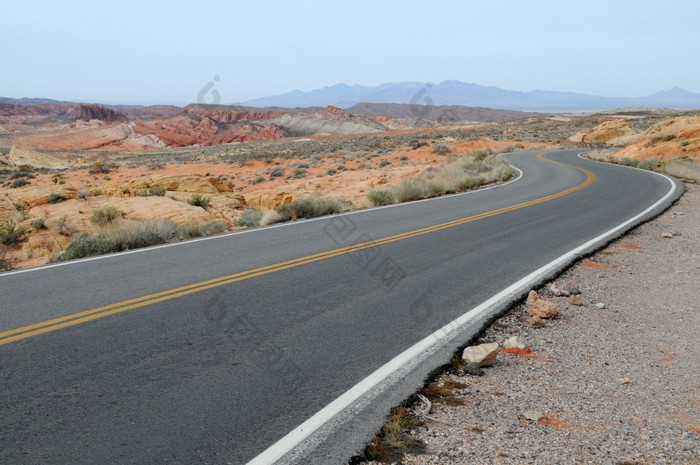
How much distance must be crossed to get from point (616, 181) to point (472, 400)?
21517 mm

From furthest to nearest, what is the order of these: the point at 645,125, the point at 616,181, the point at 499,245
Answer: the point at 645,125
the point at 616,181
the point at 499,245

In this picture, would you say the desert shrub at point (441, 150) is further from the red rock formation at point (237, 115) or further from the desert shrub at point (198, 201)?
the red rock formation at point (237, 115)

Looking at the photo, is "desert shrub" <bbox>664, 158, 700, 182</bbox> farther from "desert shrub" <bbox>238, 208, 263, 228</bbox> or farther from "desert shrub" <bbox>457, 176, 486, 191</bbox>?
"desert shrub" <bbox>238, 208, 263, 228</bbox>

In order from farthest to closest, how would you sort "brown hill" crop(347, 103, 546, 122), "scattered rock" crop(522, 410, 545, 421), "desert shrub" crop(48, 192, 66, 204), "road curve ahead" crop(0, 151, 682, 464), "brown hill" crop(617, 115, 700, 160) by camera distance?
"brown hill" crop(347, 103, 546, 122), "brown hill" crop(617, 115, 700, 160), "desert shrub" crop(48, 192, 66, 204), "scattered rock" crop(522, 410, 545, 421), "road curve ahead" crop(0, 151, 682, 464)

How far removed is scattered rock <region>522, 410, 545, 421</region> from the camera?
370 cm

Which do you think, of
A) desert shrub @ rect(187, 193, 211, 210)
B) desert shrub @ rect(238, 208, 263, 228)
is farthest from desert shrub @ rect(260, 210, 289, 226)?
desert shrub @ rect(187, 193, 211, 210)

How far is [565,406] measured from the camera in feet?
12.8

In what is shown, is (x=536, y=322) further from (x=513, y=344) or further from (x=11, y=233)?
(x=11, y=233)

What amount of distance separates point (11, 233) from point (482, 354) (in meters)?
13.5

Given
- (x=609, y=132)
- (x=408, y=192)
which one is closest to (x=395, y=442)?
(x=408, y=192)

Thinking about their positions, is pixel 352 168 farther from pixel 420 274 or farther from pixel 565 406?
pixel 565 406

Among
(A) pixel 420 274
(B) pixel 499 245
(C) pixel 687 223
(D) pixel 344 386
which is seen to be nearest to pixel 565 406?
(D) pixel 344 386

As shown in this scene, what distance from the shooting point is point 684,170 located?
25.7 meters

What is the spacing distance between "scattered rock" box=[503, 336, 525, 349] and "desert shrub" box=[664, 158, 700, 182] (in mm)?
23683
